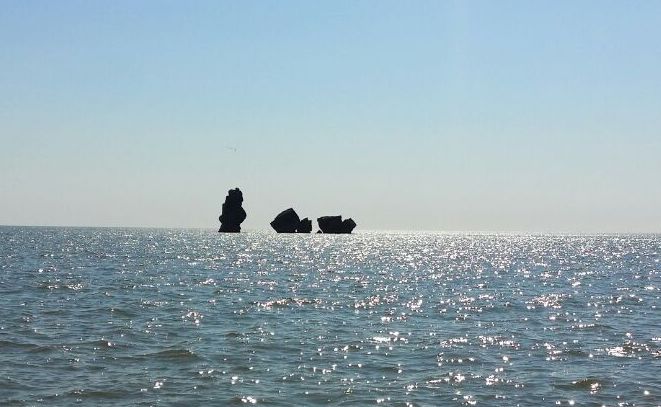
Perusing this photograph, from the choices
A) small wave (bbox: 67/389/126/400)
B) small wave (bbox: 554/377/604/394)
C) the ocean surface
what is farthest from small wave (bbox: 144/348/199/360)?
small wave (bbox: 554/377/604/394)

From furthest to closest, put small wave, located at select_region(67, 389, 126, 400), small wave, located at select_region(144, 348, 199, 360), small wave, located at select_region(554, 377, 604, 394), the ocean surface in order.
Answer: small wave, located at select_region(144, 348, 199, 360), small wave, located at select_region(554, 377, 604, 394), the ocean surface, small wave, located at select_region(67, 389, 126, 400)

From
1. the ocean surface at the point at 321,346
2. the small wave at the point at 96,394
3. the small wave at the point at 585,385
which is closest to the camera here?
the small wave at the point at 96,394

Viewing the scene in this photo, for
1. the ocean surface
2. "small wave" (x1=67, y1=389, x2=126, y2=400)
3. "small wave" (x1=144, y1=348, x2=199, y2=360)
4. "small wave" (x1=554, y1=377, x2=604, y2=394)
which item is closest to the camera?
"small wave" (x1=67, y1=389, x2=126, y2=400)

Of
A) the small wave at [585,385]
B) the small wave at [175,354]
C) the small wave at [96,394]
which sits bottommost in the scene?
the small wave at [96,394]

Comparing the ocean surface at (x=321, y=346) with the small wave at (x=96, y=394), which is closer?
the small wave at (x=96, y=394)

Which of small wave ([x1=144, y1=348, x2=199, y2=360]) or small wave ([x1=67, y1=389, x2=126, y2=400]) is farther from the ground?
small wave ([x1=144, y1=348, x2=199, y2=360])

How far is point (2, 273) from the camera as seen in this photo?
52500 mm

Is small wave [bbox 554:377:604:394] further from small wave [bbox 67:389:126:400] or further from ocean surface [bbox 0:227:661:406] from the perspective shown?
small wave [bbox 67:389:126:400]

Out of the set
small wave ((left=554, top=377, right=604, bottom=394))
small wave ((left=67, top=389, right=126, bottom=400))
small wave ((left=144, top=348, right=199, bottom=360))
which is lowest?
small wave ((left=67, top=389, right=126, bottom=400))

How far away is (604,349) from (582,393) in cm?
720

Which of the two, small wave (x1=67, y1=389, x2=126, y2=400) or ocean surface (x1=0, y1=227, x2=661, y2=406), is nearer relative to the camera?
small wave (x1=67, y1=389, x2=126, y2=400)

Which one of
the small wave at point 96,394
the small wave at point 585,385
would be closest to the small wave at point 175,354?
the small wave at point 96,394

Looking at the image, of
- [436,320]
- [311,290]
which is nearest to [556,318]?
[436,320]

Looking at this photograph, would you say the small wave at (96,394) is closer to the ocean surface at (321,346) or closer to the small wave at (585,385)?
the ocean surface at (321,346)
